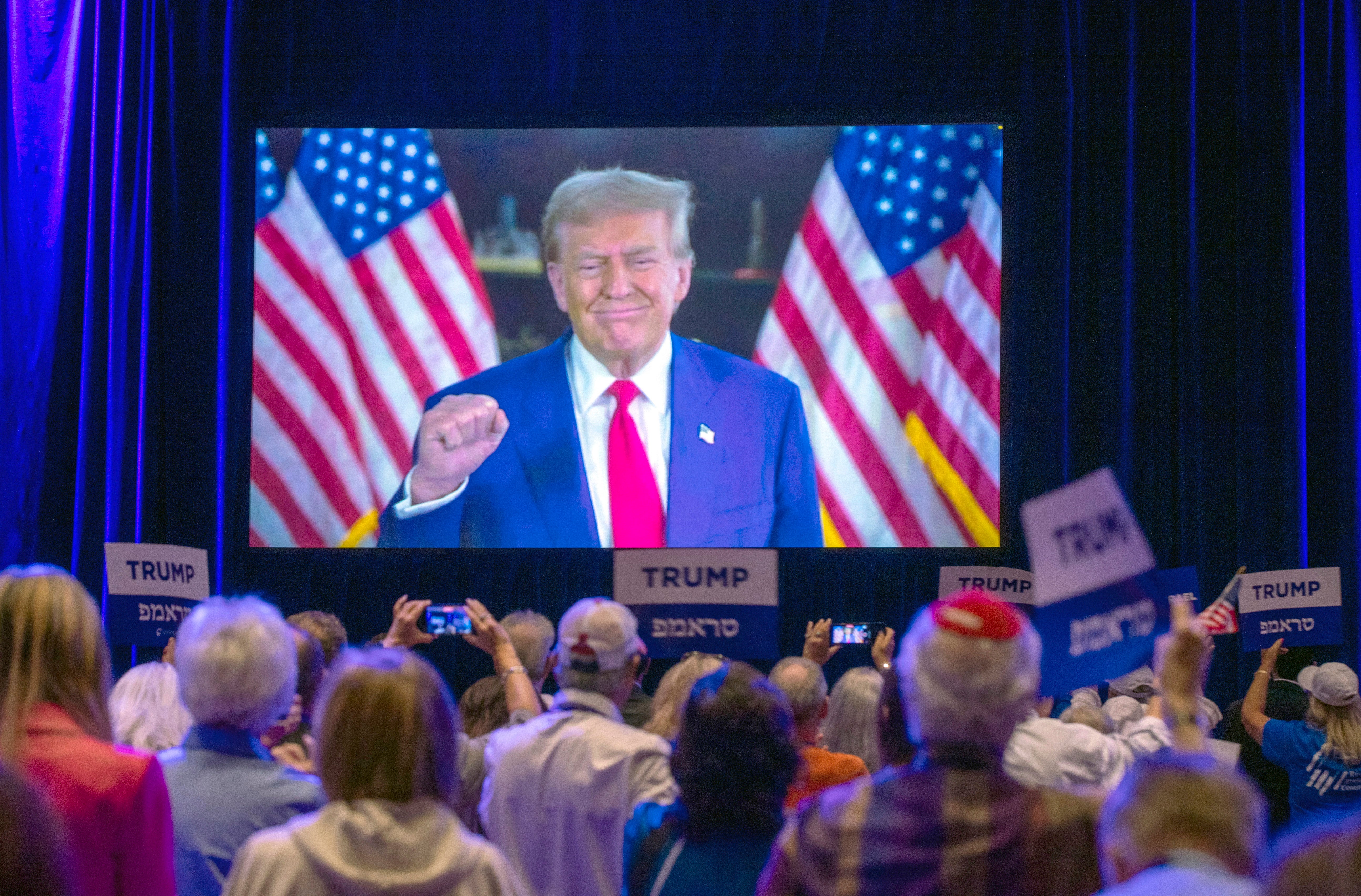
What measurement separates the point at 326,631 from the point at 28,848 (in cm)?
302

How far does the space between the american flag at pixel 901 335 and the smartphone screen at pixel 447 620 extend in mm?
2376

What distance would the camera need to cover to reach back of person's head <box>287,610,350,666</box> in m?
4.10

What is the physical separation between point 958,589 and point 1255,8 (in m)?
4.43

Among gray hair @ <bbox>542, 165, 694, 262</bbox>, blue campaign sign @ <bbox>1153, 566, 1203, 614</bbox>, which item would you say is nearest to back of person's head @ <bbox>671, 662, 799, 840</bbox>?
blue campaign sign @ <bbox>1153, 566, 1203, 614</bbox>

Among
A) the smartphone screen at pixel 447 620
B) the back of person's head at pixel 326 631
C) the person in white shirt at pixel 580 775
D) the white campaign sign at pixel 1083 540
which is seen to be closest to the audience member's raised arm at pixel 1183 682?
the white campaign sign at pixel 1083 540

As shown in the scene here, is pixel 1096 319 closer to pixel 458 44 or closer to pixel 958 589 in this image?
pixel 958 589

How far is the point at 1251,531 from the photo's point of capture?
775 cm

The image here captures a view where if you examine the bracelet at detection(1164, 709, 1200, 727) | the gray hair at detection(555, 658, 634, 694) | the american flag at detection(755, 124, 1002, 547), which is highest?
the american flag at detection(755, 124, 1002, 547)

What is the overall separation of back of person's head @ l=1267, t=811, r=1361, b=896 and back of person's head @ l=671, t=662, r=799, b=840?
4.03 feet

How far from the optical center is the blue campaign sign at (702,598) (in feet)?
13.2

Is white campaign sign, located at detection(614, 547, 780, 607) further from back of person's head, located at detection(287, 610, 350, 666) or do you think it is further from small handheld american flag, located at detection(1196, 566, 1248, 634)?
small handheld american flag, located at detection(1196, 566, 1248, 634)

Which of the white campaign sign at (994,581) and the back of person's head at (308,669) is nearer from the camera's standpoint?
the back of person's head at (308,669)

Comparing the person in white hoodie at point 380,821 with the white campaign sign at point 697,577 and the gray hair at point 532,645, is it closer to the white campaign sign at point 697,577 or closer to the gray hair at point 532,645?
the white campaign sign at point 697,577

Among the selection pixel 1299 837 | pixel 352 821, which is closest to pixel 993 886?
pixel 1299 837
